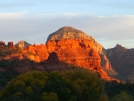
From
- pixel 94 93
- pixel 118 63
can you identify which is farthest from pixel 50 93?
pixel 118 63

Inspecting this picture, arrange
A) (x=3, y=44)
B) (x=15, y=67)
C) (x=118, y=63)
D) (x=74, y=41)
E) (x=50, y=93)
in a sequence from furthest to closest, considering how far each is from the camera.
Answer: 1. (x=118, y=63)
2. (x=74, y=41)
3. (x=3, y=44)
4. (x=15, y=67)
5. (x=50, y=93)

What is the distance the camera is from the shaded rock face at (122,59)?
529ft

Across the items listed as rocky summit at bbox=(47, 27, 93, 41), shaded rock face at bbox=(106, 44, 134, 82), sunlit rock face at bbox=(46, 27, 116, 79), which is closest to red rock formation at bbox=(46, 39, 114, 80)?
sunlit rock face at bbox=(46, 27, 116, 79)

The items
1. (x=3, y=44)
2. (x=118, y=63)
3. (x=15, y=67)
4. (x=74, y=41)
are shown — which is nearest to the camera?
(x=15, y=67)

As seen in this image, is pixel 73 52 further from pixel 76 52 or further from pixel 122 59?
pixel 122 59

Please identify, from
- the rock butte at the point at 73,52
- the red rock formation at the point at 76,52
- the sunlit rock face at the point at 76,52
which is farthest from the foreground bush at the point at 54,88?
the red rock formation at the point at 76,52

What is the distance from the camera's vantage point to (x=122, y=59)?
172625 mm

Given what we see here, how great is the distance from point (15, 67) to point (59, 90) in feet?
111

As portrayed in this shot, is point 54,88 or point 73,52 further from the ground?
point 73,52

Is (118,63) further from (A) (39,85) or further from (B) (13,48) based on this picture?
(A) (39,85)

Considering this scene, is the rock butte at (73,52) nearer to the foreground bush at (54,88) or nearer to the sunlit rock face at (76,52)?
the sunlit rock face at (76,52)

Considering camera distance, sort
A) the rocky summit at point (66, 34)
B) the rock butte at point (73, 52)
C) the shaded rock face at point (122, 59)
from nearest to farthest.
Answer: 1. the rock butte at point (73, 52)
2. the shaded rock face at point (122, 59)
3. the rocky summit at point (66, 34)

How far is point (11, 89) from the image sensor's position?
35844mm

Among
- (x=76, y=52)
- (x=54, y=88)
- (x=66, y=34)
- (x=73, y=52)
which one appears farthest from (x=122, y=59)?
(x=54, y=88)
